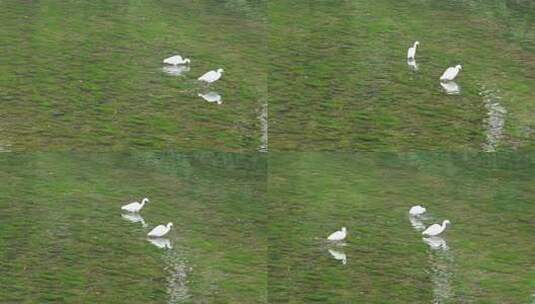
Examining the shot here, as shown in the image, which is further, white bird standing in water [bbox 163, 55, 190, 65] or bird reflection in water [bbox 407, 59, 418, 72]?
bird reflection in water [bbox 407, 59, 418, 72]

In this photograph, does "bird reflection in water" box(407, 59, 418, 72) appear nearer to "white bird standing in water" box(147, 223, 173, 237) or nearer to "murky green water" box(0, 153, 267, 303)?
"murky green water" box(0, 153, 267, 303)

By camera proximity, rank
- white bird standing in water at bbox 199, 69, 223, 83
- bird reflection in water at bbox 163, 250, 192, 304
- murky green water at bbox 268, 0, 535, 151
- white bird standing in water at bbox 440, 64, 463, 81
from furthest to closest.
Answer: white bird standing in water at bbox 440, 64, 463, 81
white bird standing in water at bbox 199, 69, 223, 83
murky green water at bbox 268, 0, 535, 151
bird reflection in water at bbox 163, 250, 192, 304

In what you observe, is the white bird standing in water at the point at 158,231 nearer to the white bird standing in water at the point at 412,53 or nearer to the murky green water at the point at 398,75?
the murky green water at the point at 398,75

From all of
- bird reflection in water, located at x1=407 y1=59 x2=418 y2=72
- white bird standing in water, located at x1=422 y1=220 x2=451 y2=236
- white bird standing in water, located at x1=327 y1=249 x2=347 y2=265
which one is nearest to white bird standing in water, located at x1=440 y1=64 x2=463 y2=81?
bird reflection in water, located at x1=407 y1=59 x2=418 y2=72

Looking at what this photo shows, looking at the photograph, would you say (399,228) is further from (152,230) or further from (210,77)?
(210,77)

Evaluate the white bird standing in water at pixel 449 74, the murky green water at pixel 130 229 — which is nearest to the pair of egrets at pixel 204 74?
the murky green water at pixel 130 229
